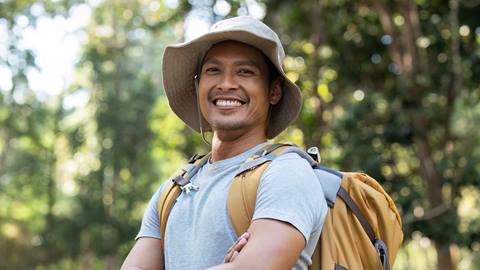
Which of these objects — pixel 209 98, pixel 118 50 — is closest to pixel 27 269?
pixel 118 50

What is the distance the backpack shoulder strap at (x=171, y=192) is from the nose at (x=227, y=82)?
0.31m

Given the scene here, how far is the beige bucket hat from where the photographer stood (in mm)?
2332

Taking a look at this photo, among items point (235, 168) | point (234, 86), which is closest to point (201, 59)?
point (234, 86)

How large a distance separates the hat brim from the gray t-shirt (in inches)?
8.0

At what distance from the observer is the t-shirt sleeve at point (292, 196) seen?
2008mm

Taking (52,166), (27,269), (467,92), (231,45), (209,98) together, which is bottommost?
(27,269)

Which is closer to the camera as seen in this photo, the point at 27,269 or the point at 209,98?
the point at 209,98

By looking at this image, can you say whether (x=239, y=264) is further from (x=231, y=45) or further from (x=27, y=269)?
(x=27, y=269)

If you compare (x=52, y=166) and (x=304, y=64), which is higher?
(x=304, y=64)

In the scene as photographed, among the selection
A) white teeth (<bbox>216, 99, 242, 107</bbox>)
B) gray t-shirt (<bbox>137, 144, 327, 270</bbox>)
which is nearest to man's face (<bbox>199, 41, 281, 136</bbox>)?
white teeth (<bbox>216, 99, 242, 107</bbox>)

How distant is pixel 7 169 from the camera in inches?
1056

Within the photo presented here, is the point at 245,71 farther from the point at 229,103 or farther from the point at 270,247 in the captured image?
the point at 270,247

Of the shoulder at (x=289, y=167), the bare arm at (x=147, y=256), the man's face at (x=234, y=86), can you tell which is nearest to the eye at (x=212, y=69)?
the man's face at (x=234, y=86)

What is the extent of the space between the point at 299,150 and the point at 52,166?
85.9 feet
